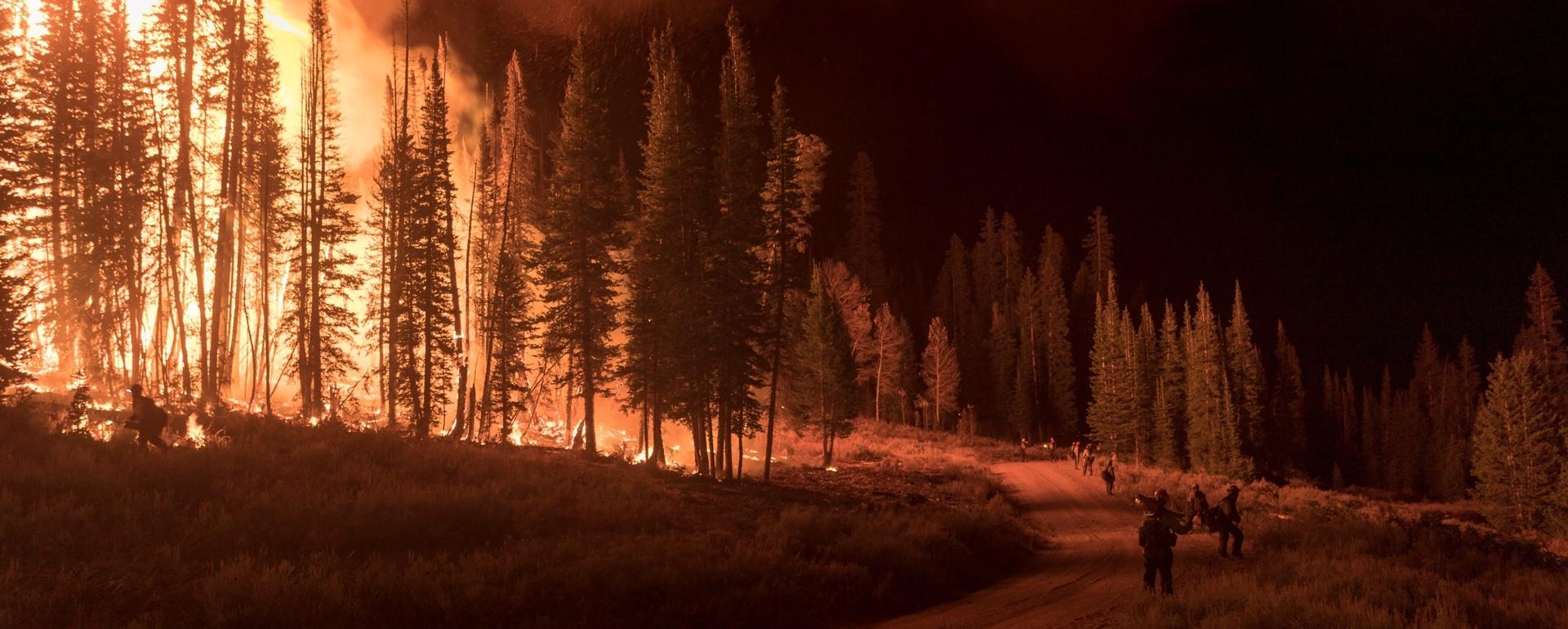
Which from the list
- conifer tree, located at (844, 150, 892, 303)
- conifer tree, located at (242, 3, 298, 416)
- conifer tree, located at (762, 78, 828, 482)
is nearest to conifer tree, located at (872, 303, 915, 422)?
conifer tree, located at (844, 150, 892, 303)

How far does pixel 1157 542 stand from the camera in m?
13.3

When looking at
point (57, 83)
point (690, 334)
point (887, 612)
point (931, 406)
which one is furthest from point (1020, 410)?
point (57, 83)

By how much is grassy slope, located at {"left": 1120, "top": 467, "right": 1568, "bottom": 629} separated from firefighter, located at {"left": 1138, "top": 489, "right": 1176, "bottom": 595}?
0.48 metres

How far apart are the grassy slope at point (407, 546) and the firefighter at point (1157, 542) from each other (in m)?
4.07

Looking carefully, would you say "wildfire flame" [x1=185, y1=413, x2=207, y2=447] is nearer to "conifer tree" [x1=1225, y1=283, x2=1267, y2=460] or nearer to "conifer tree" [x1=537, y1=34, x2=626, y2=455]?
"conifer tree" [x1=537, y1=34, x2=626, y2=455]

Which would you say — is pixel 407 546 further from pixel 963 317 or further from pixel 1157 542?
pixel 963 317

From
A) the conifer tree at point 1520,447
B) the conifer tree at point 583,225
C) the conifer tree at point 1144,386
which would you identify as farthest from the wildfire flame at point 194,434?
the conifer tree at point 1520,447

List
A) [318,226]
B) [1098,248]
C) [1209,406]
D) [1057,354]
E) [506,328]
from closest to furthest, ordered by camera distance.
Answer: [318,226] < [506,328] < [1209,406] < [1057,354] < [1098,248]

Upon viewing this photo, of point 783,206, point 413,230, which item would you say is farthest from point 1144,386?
point 413,230

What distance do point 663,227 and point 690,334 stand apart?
14.2 feet

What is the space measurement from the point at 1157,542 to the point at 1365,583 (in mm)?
3087

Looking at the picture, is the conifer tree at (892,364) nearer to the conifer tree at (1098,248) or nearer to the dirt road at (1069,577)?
the dirt road at (1069,577)

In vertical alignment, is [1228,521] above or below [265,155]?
below

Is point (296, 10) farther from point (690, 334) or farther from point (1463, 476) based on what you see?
point (1463, 476)
